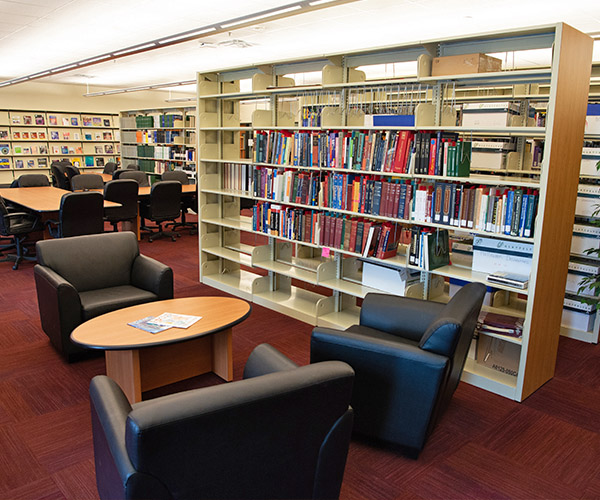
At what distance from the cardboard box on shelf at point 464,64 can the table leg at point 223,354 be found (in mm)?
2183

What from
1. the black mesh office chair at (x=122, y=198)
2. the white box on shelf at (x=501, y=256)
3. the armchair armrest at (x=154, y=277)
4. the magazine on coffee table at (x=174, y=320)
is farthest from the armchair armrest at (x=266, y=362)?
the black mesh office chair at (x=122, y=198)

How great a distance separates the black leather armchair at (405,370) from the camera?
2.35 meters

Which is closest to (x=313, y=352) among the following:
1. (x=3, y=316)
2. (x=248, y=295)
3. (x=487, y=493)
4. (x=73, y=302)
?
(x=487, y=493)

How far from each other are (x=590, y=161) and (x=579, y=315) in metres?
1.28

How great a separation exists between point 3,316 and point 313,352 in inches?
128

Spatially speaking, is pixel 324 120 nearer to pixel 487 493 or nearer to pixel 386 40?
pixel 487 493

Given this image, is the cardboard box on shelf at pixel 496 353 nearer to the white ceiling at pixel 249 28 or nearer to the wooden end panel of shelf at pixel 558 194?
the wooden end panel of shelf at pixel 558 194

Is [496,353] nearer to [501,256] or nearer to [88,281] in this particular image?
[501,256]

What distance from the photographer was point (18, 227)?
5.98 meters

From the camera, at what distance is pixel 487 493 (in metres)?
2.31

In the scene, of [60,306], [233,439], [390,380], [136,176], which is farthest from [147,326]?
[136,176]

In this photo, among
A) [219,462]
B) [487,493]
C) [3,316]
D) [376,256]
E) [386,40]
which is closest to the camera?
[219,462]

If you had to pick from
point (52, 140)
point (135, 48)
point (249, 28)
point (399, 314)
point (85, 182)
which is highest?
point (249, 28)

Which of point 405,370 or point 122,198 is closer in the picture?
point 405,370
